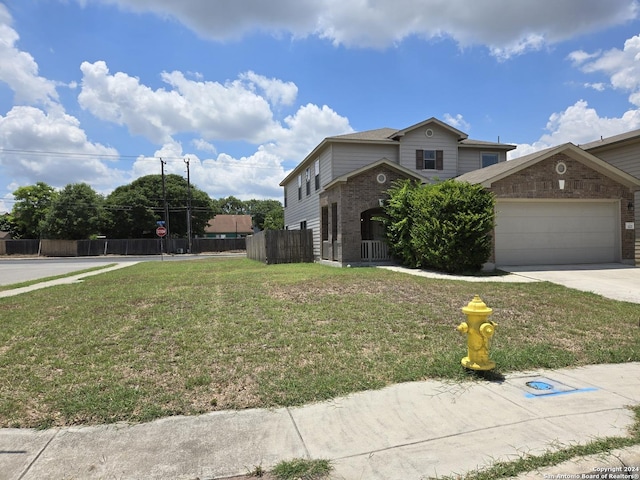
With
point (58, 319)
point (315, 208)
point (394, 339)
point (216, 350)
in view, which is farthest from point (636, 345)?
point (315, 208)

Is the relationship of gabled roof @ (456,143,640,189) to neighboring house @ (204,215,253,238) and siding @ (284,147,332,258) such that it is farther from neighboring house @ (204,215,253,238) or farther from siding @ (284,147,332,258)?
neighboring house @ (204,215,253,238)

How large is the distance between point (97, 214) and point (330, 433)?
2021 inches

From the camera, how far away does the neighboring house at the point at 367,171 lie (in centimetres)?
1759

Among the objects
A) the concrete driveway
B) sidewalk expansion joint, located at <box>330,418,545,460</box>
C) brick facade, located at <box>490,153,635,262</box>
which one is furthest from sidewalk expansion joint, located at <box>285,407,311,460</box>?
brick facade, located at <box>490,153,635,262</box>

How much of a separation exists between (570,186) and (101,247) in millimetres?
45491

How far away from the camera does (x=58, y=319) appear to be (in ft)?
25.5

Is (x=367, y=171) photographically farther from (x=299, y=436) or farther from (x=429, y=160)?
(x=299, y=436)

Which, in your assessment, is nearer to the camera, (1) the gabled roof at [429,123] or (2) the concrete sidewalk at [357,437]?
(2) the concrete sidewalk at [357,437]

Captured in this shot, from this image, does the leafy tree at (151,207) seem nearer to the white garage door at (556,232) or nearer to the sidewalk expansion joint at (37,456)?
the white garage door at (556,232)

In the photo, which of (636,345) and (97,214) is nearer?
(636,345)

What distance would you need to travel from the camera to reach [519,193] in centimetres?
1495

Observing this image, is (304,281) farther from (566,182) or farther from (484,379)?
(566,182)

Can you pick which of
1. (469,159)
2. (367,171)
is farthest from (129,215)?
(469,159)

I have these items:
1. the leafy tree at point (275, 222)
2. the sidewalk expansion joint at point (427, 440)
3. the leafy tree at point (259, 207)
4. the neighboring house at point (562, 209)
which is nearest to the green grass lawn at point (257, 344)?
the sidewalk expansion joint at point (427, 440)
